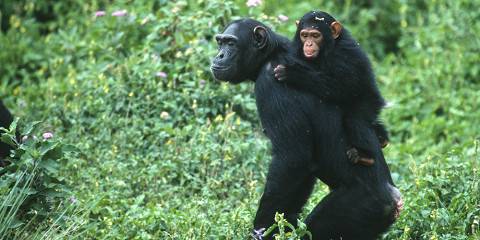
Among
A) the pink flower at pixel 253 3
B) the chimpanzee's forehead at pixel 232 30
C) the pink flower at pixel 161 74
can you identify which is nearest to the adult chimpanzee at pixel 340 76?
the chimpanzee's forehead at pixel 232 30

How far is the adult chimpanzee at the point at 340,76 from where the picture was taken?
20.0 ft

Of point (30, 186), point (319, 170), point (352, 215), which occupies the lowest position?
point (30, 186)

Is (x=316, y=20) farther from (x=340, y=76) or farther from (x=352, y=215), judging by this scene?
(x=352, y=215)

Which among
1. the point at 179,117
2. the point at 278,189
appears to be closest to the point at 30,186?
the point at 278,189

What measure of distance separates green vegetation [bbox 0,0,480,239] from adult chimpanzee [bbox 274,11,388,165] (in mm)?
755

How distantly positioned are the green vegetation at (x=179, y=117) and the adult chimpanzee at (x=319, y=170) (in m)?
0.42

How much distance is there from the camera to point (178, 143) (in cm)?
841

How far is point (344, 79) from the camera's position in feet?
20.0

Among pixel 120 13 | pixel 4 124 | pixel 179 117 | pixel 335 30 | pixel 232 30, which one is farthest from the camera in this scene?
pixel 120 13

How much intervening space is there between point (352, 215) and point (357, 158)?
375 mm

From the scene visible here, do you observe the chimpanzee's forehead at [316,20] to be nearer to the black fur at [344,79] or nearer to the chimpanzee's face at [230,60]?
the black fur at [344,79]

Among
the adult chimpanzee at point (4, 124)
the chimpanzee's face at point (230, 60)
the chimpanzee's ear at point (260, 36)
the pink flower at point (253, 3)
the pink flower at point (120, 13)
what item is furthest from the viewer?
the pink flower at point (120, 13)

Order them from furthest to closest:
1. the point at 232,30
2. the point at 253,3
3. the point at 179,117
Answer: the point at 253,3 < the point at 179,117 < the point at 232,30

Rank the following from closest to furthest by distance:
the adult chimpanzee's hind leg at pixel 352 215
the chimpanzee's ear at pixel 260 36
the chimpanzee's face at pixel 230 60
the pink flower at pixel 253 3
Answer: the adult chimpanzee's hind leg at pixel 352 215
the chimpanzee's ear at pixel 260 36
the chimpanzee's face at pixel 230 60
the pink flower at pixel 253 3
